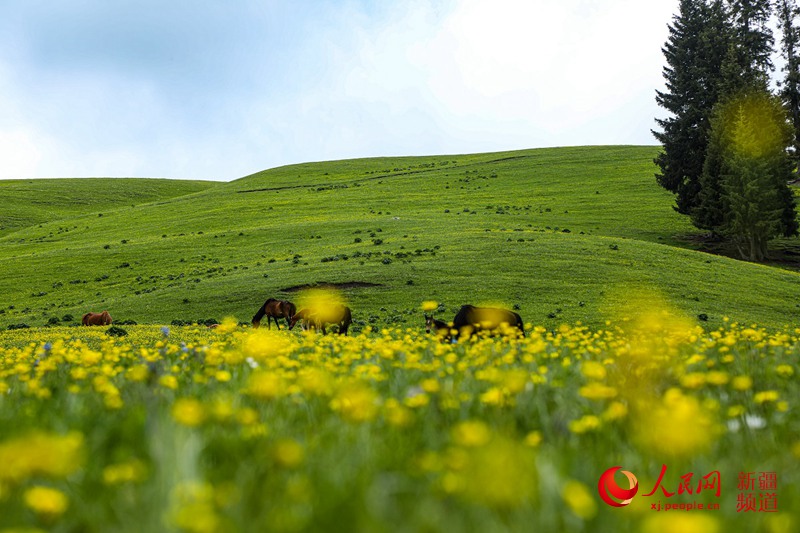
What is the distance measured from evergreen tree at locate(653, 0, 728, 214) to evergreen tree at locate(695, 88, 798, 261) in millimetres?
4201

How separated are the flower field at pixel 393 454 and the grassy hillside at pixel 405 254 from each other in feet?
83.8

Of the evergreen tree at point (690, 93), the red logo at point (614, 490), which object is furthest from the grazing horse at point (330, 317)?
the evergreen tree at point (690, 93)

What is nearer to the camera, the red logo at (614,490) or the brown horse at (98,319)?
the red logo at (614,490)

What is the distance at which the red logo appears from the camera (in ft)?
9.47

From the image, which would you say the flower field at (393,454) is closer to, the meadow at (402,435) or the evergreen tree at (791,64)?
the meadow at (402,435)

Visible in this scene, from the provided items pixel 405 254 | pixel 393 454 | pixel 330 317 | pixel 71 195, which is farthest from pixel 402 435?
pixel 71 195

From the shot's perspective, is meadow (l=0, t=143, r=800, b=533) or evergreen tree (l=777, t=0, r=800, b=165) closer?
meadow (l=0, t=143, r=800, b=533)

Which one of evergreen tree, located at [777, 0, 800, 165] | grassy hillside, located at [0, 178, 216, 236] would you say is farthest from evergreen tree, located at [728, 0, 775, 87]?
grassy hillside, located at [0, 178, 216, 236]

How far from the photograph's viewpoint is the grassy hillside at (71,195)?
308 ft

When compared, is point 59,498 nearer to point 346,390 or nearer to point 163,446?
point 163,446

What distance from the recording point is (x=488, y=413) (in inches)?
177

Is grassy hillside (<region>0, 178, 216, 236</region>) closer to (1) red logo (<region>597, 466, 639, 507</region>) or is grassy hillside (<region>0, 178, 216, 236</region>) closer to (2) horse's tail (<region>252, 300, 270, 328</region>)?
Result: (2) horse's tail (<region>252, 300, 270, 328</region>)

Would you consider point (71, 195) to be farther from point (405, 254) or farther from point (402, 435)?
point (402, 435)

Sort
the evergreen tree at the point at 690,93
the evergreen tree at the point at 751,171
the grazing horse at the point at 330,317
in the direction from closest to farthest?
the grazing horse at the point at 330,317 < the evergreen tree at the point at 751,171 < the evergreen tree at the point at 690,93
